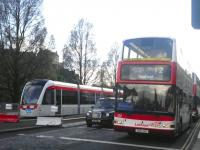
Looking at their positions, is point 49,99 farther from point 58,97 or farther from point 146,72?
point 146,72

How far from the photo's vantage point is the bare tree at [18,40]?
165ft

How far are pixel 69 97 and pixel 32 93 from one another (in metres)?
5.09

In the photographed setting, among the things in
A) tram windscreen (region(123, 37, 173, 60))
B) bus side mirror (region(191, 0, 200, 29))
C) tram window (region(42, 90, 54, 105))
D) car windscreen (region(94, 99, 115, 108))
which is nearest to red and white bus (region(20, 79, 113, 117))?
tram window (region(42, 90, 54, 105))

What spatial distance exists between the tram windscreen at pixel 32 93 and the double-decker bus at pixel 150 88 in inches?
631

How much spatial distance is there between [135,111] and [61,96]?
18.9 meters

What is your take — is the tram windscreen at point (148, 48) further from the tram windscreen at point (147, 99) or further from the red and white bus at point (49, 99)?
the red and white bus at point (49, 99)

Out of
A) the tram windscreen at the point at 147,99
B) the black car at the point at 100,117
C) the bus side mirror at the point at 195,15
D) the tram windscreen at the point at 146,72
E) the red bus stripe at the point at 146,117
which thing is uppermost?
the bus side mirror at the point at 195,15

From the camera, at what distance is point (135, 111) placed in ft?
58.1

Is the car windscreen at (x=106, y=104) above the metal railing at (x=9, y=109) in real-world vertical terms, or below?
above

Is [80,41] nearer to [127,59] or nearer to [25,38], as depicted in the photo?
[25,38]

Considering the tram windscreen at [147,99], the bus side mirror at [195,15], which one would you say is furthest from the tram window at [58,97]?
the bus side mirror at [195,15]

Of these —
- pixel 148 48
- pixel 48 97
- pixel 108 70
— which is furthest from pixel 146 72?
pixel 108 70

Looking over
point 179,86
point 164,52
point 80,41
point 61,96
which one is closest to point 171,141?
point 179,86

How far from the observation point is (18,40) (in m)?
51.2
